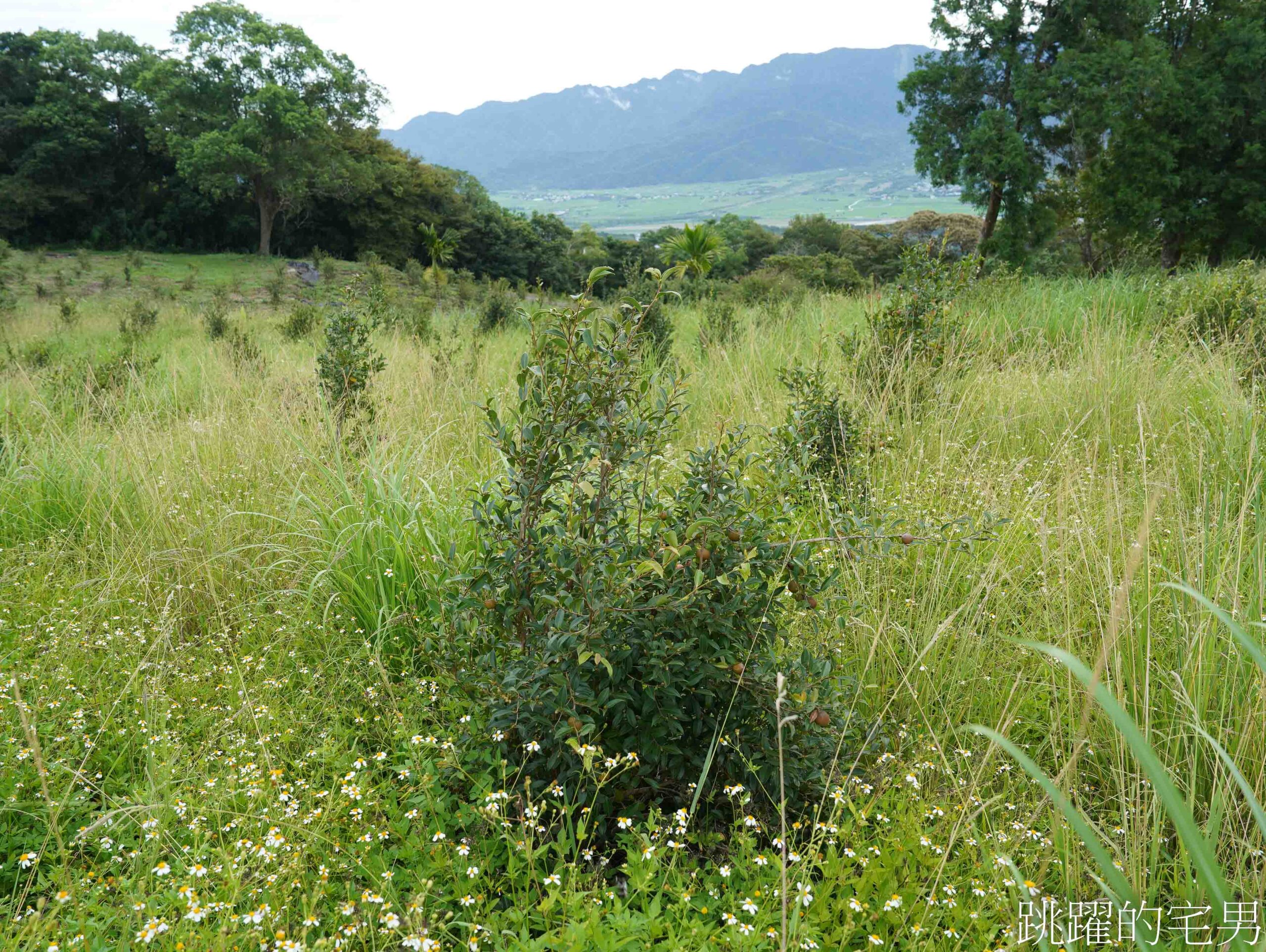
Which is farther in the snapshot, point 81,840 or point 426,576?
point 426,576

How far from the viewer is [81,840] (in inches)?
69.7

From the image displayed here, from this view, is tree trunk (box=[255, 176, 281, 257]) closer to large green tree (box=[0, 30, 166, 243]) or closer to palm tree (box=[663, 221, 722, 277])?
large green tree (box=[0, 30, 166, 243])

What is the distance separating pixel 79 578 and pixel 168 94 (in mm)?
36237

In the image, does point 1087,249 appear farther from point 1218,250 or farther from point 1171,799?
point 1171,799

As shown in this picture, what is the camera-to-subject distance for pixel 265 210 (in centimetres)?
3186

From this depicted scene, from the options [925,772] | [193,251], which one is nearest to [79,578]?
[925,772]

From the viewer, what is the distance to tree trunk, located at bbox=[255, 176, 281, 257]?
31.6 meters

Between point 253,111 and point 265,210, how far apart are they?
3885 mm

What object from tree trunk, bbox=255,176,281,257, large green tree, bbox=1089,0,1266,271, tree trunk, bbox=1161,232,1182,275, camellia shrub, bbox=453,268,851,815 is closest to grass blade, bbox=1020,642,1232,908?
camellia shrub, bbox=453,268,851,815

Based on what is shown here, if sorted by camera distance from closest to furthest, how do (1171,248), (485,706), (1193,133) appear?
(485,706), (1193,133), (1171,248)

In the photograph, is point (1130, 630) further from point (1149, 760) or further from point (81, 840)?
point (81, 840)

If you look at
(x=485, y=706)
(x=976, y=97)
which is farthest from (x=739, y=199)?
(x=485, y=706)

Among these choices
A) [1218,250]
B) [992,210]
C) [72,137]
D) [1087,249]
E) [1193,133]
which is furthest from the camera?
[72,137]

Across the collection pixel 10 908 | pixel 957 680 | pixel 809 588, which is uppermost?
pixel 809 588
